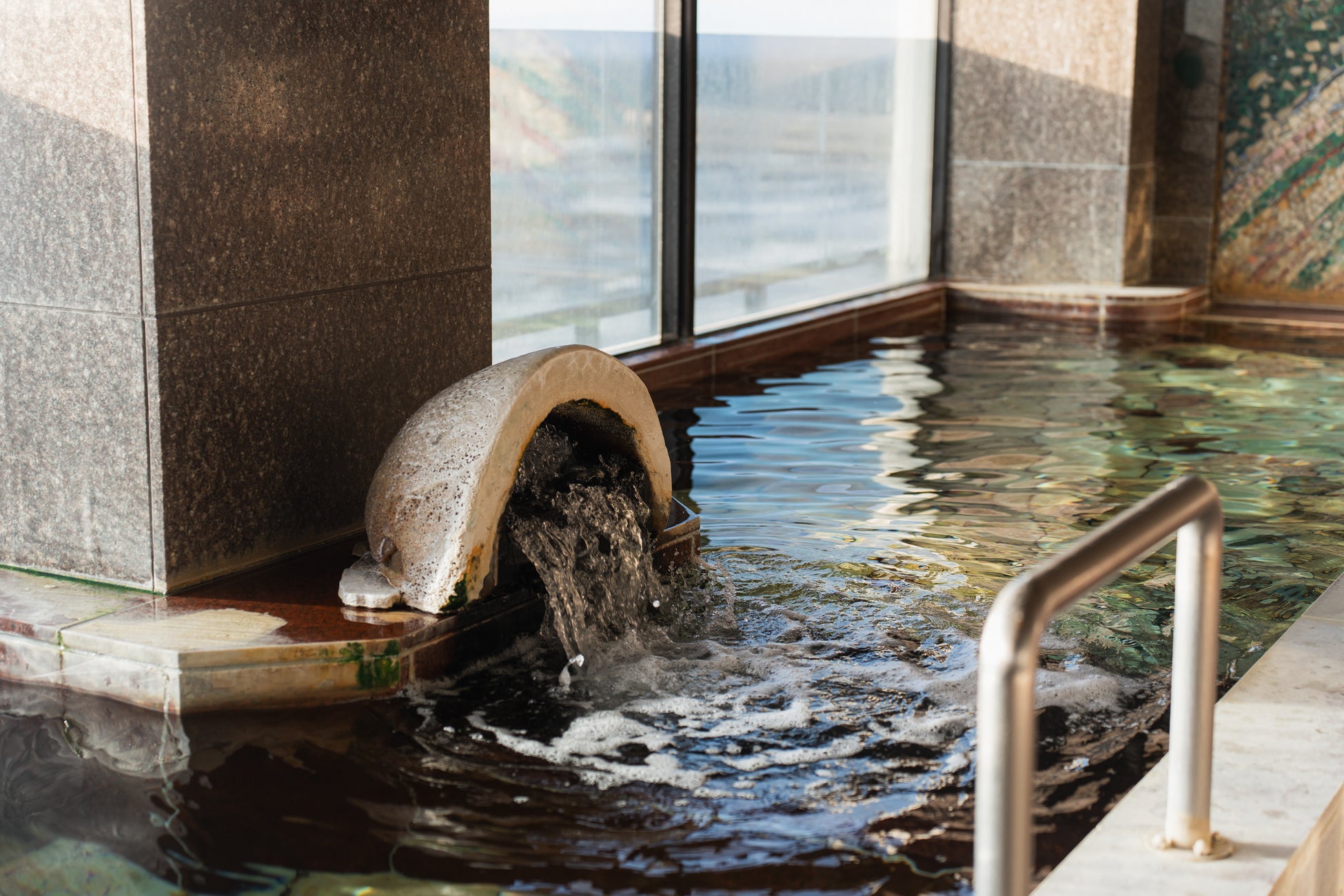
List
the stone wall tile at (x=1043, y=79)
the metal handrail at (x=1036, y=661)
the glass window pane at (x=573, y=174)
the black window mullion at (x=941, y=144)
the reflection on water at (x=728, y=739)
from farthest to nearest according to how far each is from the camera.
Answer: the black window mullion at (x=941, y=144)
the stone wall tile at (x=1043, y=79)
the glass window pane at (x=573, y=174)
the reflection on water at (x=728, y=739)
the metal handrail at (x=1036, y=661)

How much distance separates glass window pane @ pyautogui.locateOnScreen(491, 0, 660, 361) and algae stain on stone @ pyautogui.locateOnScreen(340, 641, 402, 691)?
3.06 meters

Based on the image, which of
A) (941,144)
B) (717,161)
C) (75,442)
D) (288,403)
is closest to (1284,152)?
(941,144)

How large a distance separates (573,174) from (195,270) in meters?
3.70

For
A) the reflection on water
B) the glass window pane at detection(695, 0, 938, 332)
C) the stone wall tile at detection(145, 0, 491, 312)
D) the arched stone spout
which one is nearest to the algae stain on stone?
the reflection on water

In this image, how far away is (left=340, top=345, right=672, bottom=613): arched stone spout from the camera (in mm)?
3977

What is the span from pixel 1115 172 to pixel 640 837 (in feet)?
31.1

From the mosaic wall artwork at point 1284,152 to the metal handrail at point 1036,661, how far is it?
10.3 metres

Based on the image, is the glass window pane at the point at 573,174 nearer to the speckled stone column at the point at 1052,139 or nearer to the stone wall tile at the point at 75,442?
the stone wall tile at the point at 75,442

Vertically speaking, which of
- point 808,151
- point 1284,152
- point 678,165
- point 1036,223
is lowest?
point 1036,223

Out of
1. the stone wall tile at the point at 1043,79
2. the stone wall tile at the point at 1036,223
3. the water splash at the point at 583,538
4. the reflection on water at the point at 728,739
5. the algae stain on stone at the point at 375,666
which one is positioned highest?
the stone wall tile at the point at 1043,79

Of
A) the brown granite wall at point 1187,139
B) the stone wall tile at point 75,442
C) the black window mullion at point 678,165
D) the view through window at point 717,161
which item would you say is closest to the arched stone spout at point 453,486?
the stone wall tile at point 75,442

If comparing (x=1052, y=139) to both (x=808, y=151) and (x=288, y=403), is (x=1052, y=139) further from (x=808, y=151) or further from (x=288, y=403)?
(x=288, y=403)

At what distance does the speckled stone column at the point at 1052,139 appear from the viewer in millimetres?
11281

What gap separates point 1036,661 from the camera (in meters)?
2.22
